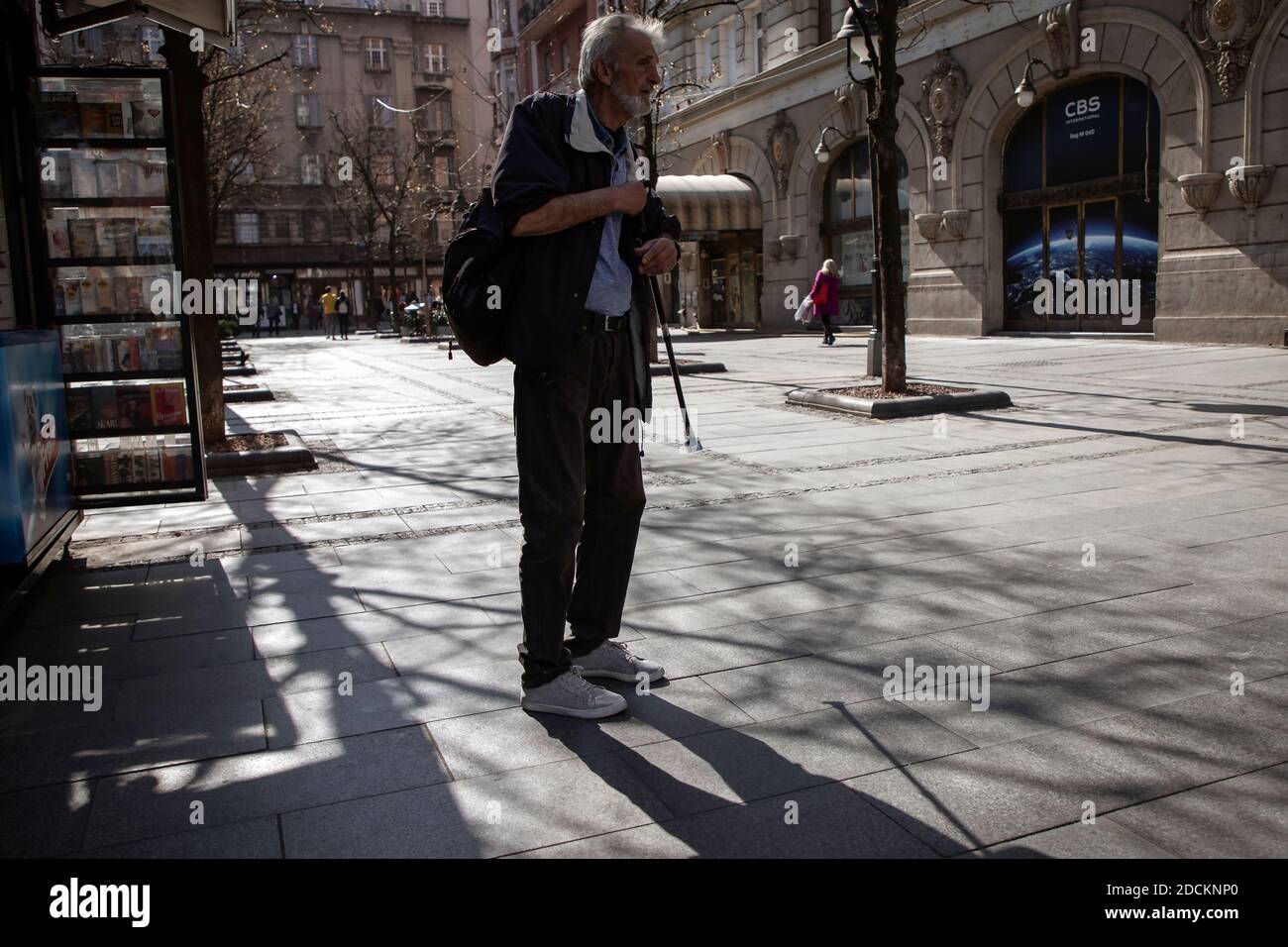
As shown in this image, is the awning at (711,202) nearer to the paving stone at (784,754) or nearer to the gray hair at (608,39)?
the gray hair at (608,39)

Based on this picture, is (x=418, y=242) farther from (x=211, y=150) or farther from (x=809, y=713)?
(x=809, y=713)

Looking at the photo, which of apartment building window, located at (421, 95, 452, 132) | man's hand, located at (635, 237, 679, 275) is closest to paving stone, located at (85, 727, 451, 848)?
man's hand, located at (635, 237, 679, 275)

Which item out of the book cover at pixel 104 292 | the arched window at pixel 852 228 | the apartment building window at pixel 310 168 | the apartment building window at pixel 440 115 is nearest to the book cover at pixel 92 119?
the book cover at pixel 104 292

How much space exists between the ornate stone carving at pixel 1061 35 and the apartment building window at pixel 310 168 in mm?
47523

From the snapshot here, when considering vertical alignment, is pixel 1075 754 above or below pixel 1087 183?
below

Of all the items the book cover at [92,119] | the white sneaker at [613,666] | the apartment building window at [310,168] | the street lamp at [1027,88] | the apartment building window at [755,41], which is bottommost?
the white sneaker at [613,666]

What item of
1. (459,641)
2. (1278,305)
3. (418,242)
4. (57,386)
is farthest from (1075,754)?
(418,242)

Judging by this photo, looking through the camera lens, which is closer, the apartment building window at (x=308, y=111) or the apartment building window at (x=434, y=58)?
the apartment building window at (x=308, y=111)

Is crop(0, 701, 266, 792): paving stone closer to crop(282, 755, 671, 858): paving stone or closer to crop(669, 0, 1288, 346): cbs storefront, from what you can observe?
crop(282, 755, 671, 858): paving stone

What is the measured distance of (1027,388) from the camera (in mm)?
12625

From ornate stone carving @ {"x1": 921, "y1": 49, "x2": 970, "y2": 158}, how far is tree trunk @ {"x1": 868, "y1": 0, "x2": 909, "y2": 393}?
489 inches

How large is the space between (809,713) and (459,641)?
1452mm

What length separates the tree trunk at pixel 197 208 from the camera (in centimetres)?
880
